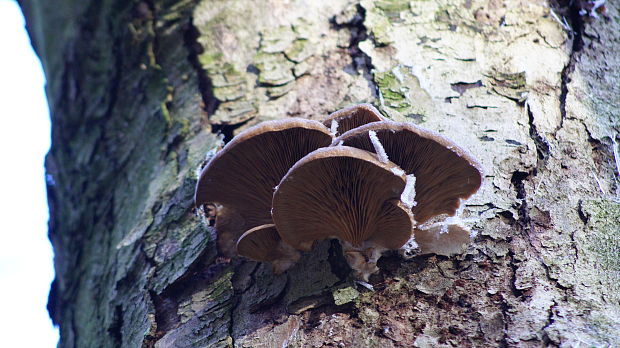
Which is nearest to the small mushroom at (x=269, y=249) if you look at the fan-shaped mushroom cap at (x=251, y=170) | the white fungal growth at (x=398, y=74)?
the fan-shaped mushroom cap at (x=251, y=170)

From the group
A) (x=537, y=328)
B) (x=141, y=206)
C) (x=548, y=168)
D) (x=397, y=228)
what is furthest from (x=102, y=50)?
(x=537, y=328)

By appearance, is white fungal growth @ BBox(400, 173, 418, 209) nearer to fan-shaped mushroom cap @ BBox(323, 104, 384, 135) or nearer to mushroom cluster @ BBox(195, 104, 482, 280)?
mushroom cluster @ BBox(195, 104, 482, 280)

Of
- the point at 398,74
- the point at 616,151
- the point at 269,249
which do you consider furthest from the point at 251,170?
the point at 616,151

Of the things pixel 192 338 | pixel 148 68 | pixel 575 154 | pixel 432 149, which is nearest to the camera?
pixel 432 149

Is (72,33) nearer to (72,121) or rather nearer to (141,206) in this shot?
(72,121)

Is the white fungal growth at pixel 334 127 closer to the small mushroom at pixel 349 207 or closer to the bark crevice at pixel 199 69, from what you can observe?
the small mushroom at pixel 349 207

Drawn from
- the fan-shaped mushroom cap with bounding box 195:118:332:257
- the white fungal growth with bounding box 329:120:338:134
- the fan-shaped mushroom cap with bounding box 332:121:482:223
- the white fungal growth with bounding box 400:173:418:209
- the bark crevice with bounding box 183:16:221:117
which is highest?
the bark crevice with bounding box 183:16:221:117

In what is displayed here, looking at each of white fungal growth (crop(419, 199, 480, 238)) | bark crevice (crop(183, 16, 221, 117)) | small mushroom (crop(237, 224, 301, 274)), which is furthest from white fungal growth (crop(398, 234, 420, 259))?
bark crevice (crop(183, 16, 221, 117))
